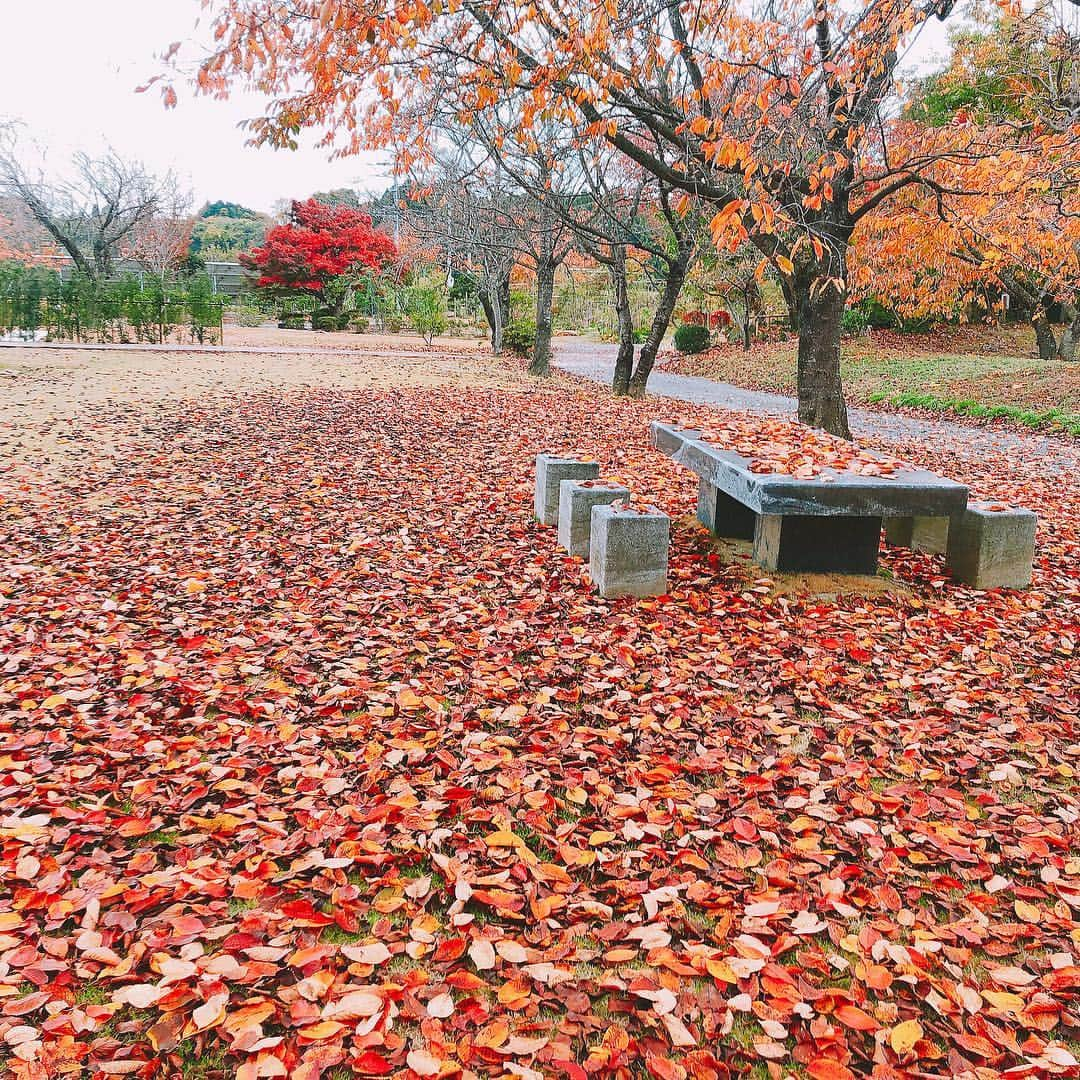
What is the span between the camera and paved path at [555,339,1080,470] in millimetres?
10469

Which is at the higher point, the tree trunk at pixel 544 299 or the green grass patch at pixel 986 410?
the tree trunk at pixel 544 299

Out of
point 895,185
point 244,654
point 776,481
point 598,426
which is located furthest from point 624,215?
point 244,654

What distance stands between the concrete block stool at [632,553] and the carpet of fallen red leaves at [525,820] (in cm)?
16

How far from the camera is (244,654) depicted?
4125 millimetres

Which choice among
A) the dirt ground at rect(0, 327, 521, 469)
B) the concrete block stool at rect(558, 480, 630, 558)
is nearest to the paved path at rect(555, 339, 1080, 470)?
the dirt ground at rect(0, 327, 521, 469)

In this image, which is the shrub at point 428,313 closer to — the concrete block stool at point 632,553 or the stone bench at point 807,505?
the stone bench at point 807,505

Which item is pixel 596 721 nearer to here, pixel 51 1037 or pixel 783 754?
pixel 783 754

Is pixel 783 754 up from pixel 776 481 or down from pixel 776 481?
down

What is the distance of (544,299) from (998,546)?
12.5 m

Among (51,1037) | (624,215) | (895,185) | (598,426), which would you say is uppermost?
(624,215)

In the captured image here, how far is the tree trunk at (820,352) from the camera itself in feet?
28.5

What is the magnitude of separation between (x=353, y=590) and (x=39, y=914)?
2.80m

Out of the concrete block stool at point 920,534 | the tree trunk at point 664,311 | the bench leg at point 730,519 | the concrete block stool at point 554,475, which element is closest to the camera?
the concrete block stool at point 920,534

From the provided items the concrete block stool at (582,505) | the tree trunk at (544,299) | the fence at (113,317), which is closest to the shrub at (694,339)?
the tree trunk at (544,299)
